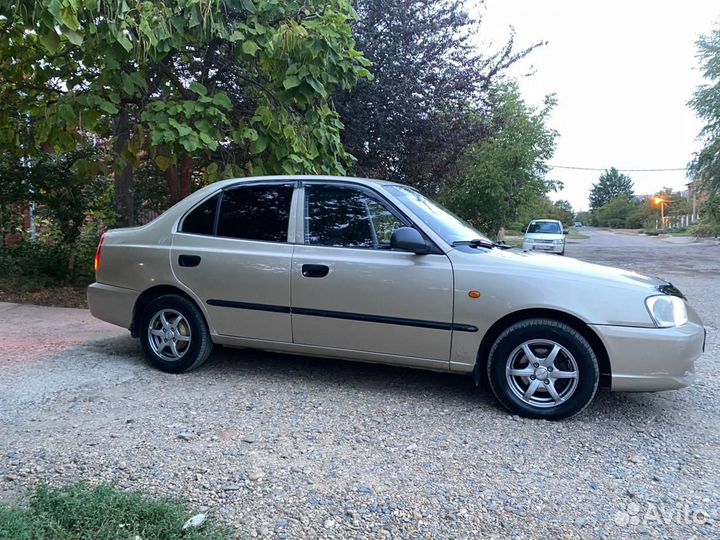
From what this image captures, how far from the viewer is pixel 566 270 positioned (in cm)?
394

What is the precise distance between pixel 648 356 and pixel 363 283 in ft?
6.50

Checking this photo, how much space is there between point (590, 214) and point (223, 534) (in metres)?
127

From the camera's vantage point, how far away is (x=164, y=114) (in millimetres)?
6355

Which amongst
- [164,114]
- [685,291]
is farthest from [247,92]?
[685,291]

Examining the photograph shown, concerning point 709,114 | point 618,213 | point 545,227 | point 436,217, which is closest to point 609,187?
point 618,213

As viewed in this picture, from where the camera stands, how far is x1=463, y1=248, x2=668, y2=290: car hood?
12.7 ft

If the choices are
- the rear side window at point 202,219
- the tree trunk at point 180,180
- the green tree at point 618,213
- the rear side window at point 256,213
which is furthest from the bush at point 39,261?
the green tree at point 618,213

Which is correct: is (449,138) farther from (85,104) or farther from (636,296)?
(636,296)

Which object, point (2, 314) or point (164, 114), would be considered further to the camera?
point (2, 314)

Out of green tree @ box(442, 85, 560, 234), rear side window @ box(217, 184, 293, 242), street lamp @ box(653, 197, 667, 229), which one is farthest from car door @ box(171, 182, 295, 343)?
street lamp @ box(653, 197, 667, 229)

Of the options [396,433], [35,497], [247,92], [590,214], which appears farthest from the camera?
[590,214]

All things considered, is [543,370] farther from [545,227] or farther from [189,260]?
[545,227]

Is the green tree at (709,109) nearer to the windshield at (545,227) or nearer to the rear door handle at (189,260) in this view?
the windshield at (545,227)

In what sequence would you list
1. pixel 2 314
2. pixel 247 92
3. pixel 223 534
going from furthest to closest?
pixel 247 92 → pixel 2 314 → pixel 223 534
